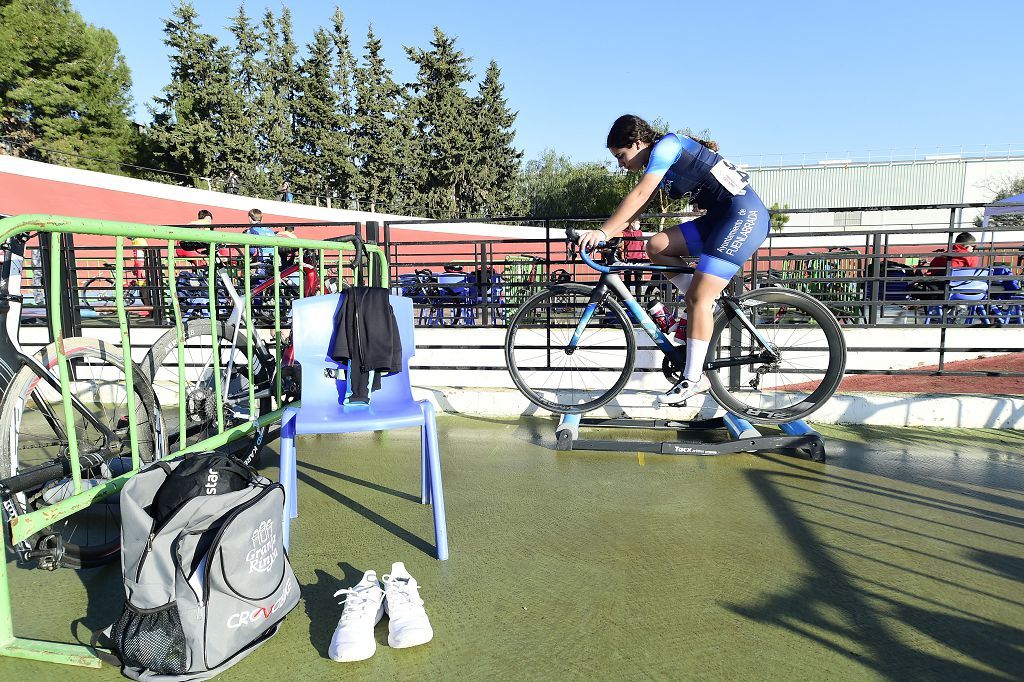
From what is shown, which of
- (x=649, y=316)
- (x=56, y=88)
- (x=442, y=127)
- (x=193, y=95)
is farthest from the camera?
(x=442, y=127)

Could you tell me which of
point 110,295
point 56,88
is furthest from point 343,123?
point 110,295

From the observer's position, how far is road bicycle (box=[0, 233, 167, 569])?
213cm

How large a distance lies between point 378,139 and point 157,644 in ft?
141

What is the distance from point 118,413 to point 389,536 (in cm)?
136

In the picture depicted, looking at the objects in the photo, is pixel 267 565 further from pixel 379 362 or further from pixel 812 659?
pixel 812 659

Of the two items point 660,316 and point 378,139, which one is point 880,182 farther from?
point 660,316

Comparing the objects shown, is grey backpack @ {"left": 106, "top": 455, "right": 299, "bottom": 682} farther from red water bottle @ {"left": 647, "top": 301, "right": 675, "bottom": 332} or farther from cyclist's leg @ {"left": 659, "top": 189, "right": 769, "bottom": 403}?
red water bottle @ {"left": 647, "top": 301, "right": 675, "bottom": 332}

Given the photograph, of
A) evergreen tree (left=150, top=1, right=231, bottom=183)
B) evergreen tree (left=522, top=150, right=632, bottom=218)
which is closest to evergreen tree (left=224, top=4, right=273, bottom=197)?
evergreen tree (left=150, top=1, right=231, bottom=183)

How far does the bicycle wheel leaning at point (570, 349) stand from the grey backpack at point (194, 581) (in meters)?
2.42

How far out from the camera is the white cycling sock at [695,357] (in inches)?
135

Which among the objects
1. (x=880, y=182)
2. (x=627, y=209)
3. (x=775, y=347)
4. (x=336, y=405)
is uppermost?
(x=880, y=182)

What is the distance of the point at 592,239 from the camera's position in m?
3.37

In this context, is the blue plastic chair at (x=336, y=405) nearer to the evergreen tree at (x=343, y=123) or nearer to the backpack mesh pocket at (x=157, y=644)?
the backpack mesh pocket at (x=157, y=644)

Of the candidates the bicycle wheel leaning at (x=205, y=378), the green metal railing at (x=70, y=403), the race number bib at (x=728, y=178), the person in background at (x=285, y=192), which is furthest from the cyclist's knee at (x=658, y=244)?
the person in background at (x=285, y=192)
